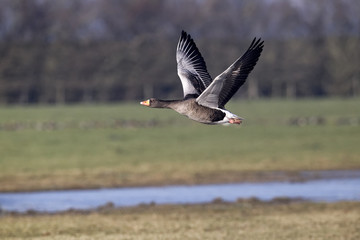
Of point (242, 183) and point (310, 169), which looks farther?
point (310, 169)

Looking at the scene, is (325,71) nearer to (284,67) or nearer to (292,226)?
(284,67)

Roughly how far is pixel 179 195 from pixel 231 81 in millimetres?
10014

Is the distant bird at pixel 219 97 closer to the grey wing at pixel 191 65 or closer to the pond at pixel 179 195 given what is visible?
the grey wing at pixel 191 65

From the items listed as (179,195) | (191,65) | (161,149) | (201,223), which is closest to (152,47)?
(161,149)

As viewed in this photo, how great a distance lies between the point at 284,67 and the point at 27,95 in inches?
1140

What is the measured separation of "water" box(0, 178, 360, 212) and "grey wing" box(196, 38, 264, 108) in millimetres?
8335

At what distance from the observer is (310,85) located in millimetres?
90750

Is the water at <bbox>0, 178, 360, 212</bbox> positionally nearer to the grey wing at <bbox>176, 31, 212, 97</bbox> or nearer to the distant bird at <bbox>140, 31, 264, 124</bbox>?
the grey wing at <bbox>176, 31, 212, 97</bbox>

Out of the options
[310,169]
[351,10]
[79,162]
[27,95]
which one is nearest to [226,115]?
[310,169]

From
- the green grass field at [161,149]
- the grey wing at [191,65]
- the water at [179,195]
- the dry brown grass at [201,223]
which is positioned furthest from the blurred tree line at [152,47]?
the grey wing at [191,65]

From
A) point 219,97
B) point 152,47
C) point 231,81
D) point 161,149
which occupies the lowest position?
point 219,97

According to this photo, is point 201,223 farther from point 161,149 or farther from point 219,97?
point 161,149

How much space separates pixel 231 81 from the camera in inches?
531

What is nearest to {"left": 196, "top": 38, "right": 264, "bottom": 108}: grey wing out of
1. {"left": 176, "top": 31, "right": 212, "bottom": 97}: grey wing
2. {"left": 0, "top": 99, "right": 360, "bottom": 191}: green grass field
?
{"left": 176, "top": 31, "right": 212, "bottom": 97}: grey wing
